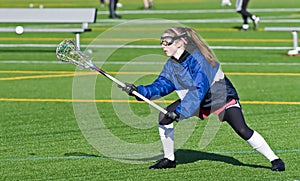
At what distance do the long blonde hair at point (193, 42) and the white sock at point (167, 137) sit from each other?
812mm

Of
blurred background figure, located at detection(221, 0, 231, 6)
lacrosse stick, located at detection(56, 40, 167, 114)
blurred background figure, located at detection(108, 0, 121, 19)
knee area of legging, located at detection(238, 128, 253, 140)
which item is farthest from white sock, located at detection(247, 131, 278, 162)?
blurred background figure, located at detection(221, 0, 231, 6)

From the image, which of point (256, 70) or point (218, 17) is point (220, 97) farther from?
point (218, 17)

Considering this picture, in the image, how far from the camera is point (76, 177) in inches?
336

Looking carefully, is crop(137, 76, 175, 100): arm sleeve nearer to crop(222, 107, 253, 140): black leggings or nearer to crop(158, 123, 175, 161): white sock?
crop(158, 123, 175, 161): white sock

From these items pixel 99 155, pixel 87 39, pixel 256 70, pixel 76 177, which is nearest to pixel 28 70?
pixel 256 70

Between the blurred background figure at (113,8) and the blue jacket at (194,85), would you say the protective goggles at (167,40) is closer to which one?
the blue jacket at (194,85)

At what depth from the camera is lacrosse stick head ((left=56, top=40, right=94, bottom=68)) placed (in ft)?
28.2

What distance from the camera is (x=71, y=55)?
28.3ft

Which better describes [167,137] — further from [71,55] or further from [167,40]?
[71,55]

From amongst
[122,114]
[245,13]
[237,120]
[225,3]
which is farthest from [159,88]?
[225,3]

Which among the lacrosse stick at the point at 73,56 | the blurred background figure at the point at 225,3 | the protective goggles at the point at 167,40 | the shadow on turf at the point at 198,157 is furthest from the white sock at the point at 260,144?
the blurred background figure at the point at 225,3

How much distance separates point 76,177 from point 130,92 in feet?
3.24

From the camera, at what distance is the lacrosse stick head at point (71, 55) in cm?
859

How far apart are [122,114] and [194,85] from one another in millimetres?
4755
